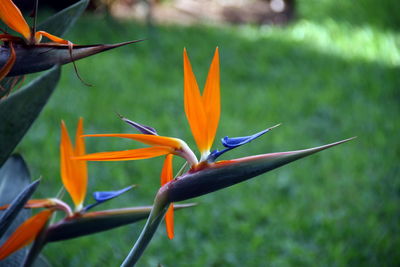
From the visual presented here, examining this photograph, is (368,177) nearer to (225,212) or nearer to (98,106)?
(225,212)

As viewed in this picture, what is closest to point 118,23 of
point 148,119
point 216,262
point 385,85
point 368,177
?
point 148,119

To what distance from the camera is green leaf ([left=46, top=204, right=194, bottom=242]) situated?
0.54 meters

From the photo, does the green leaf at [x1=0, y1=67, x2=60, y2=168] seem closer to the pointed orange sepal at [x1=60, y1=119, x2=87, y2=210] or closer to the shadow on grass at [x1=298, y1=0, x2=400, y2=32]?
the pointed orange sepal at [x1=60, y1=119, x2=87, y2=210]

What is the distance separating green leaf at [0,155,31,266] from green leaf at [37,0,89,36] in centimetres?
21

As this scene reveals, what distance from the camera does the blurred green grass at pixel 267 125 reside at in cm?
179

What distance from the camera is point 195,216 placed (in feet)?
6.35

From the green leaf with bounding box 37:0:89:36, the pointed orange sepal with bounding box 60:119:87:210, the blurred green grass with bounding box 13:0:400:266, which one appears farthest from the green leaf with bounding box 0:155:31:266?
the blurred green grass with bounding box 13:0:400:266

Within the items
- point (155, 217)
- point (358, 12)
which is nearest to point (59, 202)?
point (155, 217)

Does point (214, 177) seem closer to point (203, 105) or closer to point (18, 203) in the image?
point (203, 105)

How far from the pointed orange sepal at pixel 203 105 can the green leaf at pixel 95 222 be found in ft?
0.34

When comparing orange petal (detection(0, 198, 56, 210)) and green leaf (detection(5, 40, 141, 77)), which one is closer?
green leaf (detection(5, 40, 141, 77))

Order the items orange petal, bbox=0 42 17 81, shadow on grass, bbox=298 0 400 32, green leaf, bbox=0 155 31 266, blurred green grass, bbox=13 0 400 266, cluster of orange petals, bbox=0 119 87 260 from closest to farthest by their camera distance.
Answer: orange petal, bbox=0 42 17 81 → cluster of orange petals, bbox=0 119 87 260 → green leaf, bbox=0 155 31 266 → blurred green grass, bbox=13 0 400 266 → shadow on grass, bbox=298 0 400 32

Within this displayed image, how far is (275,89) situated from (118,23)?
1.26 meters

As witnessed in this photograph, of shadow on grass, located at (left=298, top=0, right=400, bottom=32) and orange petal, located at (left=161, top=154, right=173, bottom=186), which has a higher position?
orange petal, located at (left=161, top=154, right=173, bottom=186)
